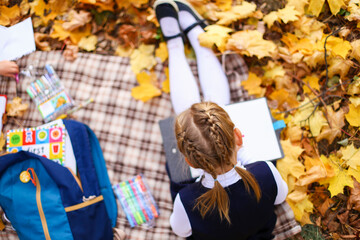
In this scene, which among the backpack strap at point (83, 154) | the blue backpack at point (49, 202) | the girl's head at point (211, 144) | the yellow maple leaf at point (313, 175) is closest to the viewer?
the girl's head at point (211, 144)

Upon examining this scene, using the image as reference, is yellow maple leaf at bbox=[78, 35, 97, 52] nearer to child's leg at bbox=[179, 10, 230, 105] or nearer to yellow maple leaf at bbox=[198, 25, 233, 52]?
child's leg at bbox=[179, 10, 230, 105]

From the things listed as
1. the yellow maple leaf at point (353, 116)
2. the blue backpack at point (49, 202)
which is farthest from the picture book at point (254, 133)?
the blue backpack at point (49, 202)

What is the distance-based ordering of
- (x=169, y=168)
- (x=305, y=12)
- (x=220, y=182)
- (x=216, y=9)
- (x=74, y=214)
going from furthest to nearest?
(x=216, y=9) → (x=305, y=12) → (x=169, y=168) → (x=74, y=214) → (x=220, y=182)

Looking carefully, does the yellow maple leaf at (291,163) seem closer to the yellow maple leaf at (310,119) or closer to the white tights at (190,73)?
the yellow maple leaf at (310,119)

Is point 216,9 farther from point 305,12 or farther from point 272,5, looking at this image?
point 305,12

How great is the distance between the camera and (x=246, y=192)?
3.46ft

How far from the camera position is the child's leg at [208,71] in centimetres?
153

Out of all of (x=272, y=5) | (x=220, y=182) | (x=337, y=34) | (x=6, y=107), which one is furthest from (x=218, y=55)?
(x=6, y=107)

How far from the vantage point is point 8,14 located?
1.77m

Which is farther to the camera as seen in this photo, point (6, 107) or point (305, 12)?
point (6, 107)

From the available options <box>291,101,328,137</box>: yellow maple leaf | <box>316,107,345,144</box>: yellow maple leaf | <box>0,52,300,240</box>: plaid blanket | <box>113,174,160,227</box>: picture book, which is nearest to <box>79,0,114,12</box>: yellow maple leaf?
<box>0,52,300,240</box>: plaid blanket

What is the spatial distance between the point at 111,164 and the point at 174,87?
0.60 meters

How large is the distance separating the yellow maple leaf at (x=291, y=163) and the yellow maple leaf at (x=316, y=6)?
2.53 feet

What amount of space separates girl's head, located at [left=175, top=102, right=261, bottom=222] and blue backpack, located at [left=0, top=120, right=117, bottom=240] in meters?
0.67
